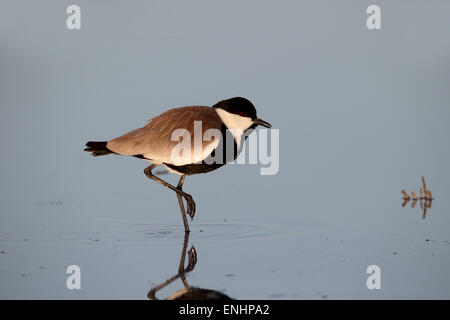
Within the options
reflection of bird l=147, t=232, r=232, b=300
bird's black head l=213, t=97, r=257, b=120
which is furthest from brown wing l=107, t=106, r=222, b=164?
reflection of bird l=147, t=232, r=232, b=300

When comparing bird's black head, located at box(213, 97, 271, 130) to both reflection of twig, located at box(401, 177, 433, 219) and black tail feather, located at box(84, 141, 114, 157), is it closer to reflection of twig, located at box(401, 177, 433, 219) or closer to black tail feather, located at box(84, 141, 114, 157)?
black tail feather, located at box(84, 141, 114, 157)

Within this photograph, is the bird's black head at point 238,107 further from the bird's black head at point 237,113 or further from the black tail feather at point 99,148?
the black tail feather at point 99,148

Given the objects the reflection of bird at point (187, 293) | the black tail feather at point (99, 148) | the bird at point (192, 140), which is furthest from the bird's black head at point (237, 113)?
the reflection of bird at point (187, 293)

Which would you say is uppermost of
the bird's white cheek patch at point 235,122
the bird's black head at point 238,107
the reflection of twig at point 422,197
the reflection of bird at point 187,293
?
the bird's black head at point 238,107

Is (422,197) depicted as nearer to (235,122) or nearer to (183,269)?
(235,122)

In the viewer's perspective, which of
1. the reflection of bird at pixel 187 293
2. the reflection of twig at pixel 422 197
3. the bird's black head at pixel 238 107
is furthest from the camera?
the reflection of twig at pixel 422 197

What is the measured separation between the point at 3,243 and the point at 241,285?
2.61m

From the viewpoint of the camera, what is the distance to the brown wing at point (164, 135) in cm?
763

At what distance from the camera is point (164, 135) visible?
7.68 metres

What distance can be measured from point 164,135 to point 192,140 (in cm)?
31

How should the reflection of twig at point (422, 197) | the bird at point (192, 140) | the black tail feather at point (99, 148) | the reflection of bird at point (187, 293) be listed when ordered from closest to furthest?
1. the reflection of bird at point (187, 293)
2. the bird at point (192, 140)
3. the black tail feather at point (99, 148)
4. the reflection of twig at point (422, 197)

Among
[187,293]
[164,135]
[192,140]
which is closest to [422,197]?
[192,140]

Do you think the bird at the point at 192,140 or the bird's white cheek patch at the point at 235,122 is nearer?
the bird at the point at 192,140
